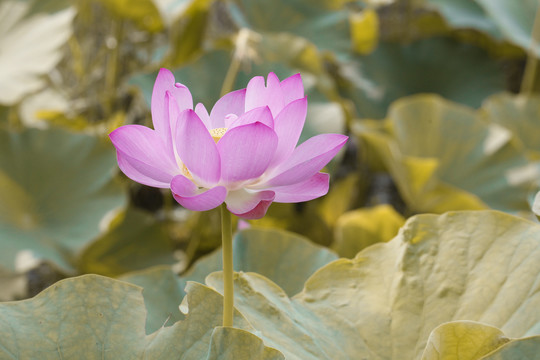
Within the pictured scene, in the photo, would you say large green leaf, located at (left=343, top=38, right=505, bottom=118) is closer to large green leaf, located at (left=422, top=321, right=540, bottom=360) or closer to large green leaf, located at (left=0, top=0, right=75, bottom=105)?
large green leaf, located at (left=0, top=0, right=75, bottom=105)

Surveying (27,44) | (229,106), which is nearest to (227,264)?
(229,106)

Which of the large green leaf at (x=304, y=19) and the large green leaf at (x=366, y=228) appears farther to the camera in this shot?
the large green leaf at (x=304, y=19)

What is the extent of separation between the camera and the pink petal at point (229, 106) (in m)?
0.60

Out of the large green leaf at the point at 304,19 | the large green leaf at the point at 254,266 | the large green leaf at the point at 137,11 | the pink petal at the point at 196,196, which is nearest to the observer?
the pink petal at the point at 196,196

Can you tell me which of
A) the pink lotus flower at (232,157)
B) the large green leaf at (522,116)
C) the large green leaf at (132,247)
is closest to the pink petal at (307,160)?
the pink lotus flower at (232,157)

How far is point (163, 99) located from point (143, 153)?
6 centimetres

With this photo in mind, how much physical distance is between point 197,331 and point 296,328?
10 cm

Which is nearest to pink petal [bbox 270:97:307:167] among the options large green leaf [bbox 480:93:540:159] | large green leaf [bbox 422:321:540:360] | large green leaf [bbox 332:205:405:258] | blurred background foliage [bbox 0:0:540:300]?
large green leaf [bbox 422:321:540:360]

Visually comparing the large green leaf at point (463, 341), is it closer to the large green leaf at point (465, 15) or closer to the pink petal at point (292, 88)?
the pink petal at point (292, 88)

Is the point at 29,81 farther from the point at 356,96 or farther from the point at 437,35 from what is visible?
the point at 437,35

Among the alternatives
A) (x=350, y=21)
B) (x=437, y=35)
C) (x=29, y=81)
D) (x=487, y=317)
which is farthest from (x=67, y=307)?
(x=437, y=35)

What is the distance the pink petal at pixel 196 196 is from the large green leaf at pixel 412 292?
0.17 m

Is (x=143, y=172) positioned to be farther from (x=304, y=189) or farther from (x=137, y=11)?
(x=137, y=11)

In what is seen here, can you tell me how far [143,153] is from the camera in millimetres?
482
